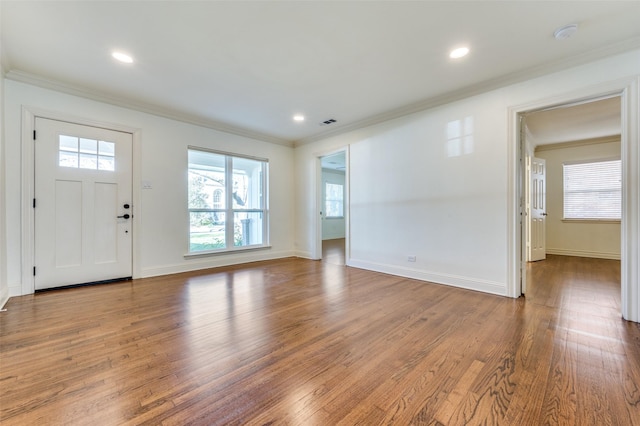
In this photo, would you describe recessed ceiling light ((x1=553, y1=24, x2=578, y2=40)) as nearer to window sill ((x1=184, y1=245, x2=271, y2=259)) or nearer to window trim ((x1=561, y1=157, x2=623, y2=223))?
window trim ((x1=561, y1=157, x2=623, y2=223))

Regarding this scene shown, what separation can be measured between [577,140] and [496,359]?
21.1ft

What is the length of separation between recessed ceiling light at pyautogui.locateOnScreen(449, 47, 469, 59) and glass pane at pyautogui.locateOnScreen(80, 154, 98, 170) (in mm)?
4654

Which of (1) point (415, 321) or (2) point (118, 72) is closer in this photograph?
(1) point (415, 321)

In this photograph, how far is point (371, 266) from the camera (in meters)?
4.61

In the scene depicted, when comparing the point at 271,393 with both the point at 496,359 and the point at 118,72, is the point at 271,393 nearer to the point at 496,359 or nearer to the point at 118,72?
the point at 496,359

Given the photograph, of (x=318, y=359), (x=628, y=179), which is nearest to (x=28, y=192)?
(x=318, y=359)

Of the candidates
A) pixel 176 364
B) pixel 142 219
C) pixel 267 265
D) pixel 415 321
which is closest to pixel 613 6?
pixel 415 321

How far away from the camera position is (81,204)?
3580 mm

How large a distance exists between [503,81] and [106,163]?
5.34 meters

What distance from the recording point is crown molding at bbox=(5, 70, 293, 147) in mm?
3177

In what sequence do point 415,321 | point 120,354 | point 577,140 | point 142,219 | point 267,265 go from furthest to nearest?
point 577,140 → point 267,265 → point 142,219 → point 415,321 → point 120,354

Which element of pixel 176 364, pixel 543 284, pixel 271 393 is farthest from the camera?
pixel 543 284

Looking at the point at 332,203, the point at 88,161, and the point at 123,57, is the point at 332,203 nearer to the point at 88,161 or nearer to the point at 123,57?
the point at 88,161

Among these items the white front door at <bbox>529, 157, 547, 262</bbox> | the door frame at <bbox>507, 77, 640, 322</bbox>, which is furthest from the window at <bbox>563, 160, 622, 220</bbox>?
the door frame at <bbox>507, 77, 640, 322</bbox>
